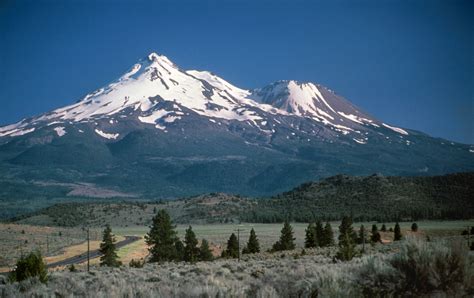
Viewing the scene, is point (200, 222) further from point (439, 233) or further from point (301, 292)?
point (301, 292)

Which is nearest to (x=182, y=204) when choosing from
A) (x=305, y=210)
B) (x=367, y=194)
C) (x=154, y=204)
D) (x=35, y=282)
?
(x=154, y=204)

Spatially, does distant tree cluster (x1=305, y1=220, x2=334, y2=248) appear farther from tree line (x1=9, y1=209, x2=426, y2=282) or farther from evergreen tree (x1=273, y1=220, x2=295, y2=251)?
evergreen tree (x1=273, y1=220, x2=295, y2=251)

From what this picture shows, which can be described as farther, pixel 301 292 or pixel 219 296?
pixel 301 292

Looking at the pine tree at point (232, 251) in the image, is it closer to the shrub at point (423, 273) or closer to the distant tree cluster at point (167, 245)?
the distant tree cluster at point (167, 245)

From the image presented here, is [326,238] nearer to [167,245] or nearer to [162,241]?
[167,245]

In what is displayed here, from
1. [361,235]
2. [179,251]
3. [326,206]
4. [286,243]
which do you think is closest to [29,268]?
[179,251]

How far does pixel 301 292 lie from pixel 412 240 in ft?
7.13

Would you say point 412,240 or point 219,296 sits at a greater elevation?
point 412,240

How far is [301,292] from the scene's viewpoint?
Result: 9.62 metres

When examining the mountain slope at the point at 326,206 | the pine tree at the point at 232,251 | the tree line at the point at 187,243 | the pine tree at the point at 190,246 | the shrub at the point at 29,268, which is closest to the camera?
the shrub at the point at 29,268

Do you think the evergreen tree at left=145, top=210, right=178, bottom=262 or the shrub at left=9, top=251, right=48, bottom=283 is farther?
the evergreen tree at left=145, top=210, right=178, bottom=262

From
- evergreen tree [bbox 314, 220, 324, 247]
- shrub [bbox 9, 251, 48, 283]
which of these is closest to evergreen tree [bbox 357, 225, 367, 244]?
evergreen tree [bbox 314, 220, 324, 247]

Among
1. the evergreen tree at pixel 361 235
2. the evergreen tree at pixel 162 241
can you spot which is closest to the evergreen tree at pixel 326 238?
the evergreen tree at pixel 361 235

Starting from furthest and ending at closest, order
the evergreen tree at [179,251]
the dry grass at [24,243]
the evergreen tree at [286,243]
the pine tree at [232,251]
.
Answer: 1. the evergreen tree at [286,243]
2. the dry grass at [24,243]
3. the evergreen tree at [179,251]
4. the pine tree at [232,251]
